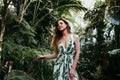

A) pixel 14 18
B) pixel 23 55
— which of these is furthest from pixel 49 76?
pixel 14 18

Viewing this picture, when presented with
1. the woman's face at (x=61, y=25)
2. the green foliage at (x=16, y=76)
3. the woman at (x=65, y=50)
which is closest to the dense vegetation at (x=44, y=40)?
the green foliage at (x=16, y=76)

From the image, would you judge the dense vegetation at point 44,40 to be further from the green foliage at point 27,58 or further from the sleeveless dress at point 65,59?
the sleeveless dress at point 65,59

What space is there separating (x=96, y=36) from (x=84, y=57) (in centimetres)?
94

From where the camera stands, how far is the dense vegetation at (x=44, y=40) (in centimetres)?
764

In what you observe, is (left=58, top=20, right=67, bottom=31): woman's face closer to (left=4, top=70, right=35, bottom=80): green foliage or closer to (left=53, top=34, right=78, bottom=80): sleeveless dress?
(left=53, top=34, right=78, bottom=80): sleeveless dress

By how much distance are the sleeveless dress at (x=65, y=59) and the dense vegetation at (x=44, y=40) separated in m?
2.19

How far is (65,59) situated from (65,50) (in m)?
0.11

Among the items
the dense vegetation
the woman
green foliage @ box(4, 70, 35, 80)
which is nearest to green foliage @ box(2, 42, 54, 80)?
the dense vegetation

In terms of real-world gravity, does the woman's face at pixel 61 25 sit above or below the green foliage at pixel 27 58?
above

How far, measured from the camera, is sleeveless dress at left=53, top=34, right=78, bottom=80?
13.5ft

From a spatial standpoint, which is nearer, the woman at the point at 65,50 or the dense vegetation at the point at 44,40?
the woman at the point at 65,50

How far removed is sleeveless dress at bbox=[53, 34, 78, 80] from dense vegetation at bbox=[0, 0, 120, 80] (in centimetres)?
219

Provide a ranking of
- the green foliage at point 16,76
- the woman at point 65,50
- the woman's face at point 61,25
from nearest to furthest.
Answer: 1. the woman at point 65,50
2. the woman's face at point 61,25
3. the green foliage at point 16,76

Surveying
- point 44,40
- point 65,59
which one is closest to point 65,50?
point 65,59
